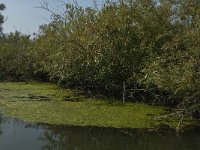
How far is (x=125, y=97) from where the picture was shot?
14750 mm

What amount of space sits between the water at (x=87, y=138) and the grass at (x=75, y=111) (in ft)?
1.48

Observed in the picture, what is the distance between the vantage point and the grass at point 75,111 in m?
10.9

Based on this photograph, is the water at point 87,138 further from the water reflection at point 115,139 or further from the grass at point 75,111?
the grass at point 75,111

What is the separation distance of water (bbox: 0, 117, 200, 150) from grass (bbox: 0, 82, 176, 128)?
1.48 feet

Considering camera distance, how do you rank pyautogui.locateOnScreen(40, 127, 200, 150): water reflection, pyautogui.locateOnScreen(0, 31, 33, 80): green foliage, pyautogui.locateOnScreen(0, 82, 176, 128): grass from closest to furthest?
1. pyautogui.locateOnScreen(40, 127, 200, 150): water reflection
2. pyautogui.locateOnScreen(0, 82, 176, 128): grass
3. pyautogui.locateOnScreen(0, 31, 33, 80): green foliage

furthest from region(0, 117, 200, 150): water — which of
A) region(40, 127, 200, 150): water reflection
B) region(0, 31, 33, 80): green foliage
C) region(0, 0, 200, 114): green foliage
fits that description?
region(0, 31, 33, 80): green foliage

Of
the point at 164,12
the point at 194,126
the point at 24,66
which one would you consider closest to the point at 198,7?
the point at 164,12

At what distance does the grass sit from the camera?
10.9m

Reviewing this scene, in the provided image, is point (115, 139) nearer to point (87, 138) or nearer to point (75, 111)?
point (87, 138)

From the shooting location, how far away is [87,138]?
9734mm

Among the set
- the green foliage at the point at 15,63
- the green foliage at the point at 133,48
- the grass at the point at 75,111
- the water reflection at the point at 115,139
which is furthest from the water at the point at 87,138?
the green foliage at the point at 15,63

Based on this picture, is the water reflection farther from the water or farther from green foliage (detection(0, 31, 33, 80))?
green foliage (detection(0, 31, 33, 80))

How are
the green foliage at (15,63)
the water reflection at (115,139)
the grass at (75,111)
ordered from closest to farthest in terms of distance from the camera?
the water reflection at (115,139), the grass at (75,111), the green foliage at (15,63)

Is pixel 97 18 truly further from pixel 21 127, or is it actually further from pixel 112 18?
pixel 21 127
